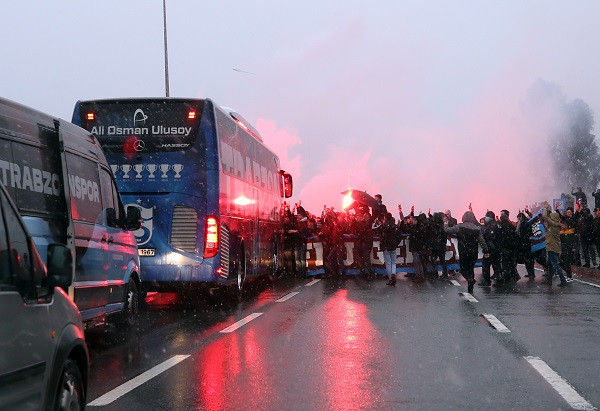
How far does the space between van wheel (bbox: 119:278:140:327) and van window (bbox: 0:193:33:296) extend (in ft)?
22.7

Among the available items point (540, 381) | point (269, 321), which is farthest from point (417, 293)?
point (540, 381)

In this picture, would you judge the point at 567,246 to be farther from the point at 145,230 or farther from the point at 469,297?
the point at 145,230

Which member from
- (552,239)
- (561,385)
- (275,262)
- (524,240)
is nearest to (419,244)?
(524,240)

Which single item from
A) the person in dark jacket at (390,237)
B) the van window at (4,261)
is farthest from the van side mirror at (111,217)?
the person in dark jacket at (390,237)

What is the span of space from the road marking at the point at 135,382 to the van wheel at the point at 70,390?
1779mm

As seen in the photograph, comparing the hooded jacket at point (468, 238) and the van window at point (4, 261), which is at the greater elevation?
the hooded jacket at point (468, 238)

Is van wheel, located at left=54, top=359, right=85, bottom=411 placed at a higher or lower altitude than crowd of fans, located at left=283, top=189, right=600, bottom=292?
lower

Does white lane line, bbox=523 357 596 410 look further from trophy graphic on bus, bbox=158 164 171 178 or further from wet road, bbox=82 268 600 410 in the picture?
trophy graphic on bus, bbox=158 164 171 178

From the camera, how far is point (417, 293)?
771 inches

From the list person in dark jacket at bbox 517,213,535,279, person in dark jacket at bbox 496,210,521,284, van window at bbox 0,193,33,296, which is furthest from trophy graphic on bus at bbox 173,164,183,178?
person in dark jacket at bbox 517,213,535,279

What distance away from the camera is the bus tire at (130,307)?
12.0 m

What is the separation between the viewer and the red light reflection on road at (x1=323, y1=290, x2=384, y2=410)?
7.61 metres

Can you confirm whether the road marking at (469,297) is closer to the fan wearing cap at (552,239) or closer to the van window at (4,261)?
the fan wearing cap at (552,239)

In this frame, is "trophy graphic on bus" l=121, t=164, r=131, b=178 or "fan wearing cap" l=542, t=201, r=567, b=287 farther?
"fan wearing cap" l=542, t=201, r=567, b=287
